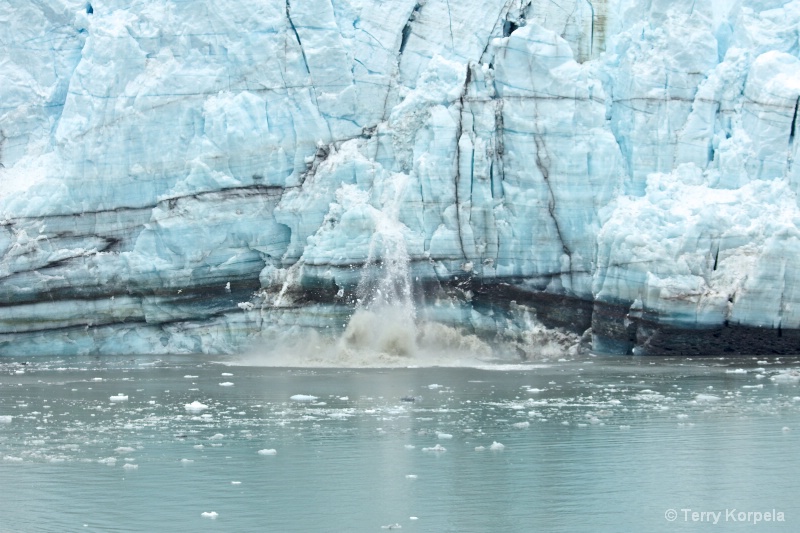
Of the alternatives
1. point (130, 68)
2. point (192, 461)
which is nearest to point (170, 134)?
point (130, 68)

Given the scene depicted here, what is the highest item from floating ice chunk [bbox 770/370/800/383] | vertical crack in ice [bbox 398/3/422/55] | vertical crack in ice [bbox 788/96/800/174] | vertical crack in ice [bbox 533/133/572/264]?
vertical crack in ice [bbox 398/3/422/55]

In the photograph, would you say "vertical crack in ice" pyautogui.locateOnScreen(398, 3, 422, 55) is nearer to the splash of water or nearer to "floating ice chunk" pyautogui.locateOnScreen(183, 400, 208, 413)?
the splash of water

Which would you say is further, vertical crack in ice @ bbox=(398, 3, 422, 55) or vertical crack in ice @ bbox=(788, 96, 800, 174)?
vertical crack in ice @ bbox=(398, 3, 422, 55)

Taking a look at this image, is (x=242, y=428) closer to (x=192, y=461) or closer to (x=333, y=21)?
(x=192, y=461)

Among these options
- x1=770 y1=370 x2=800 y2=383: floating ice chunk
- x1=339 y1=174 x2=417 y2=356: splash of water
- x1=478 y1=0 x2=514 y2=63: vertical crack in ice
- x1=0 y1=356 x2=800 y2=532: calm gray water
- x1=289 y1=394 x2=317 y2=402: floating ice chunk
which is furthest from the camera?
x1=478 y1=0 x2=514 y2=63: vertical crack in ice

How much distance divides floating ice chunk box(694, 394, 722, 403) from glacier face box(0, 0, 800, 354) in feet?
12.8

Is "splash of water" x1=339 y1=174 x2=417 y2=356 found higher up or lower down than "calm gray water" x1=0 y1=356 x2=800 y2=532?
higher up

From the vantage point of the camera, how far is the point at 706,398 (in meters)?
11.6

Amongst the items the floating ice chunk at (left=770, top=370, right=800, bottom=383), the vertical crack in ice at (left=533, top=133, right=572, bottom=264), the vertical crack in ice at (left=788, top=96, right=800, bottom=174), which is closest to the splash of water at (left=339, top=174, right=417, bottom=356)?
the vertical crack in ice at (left=533, top=133, right=572, bottom=264)

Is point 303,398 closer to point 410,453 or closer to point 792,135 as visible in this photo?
point 410,453

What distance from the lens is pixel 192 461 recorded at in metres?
8.70

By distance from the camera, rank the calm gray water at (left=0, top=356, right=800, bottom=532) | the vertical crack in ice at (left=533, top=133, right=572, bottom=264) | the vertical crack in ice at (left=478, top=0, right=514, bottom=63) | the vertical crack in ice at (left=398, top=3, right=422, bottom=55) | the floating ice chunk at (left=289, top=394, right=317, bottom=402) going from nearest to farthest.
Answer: the calm gray water at (left=0, top=356, right=800, bottom=532) → the floating ice chunk at (left=289, top=394, right=317, bottom=402) → the vertical crack in ice at (left=533, top=133, right=572, bottom=264) → the vertical crack in ice at (left=478, top=0, right=514, bottom=63) → the vertical crack in ice at (left=398, top=3, right=422, bottom=55)

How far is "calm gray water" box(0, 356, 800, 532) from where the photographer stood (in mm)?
7133
